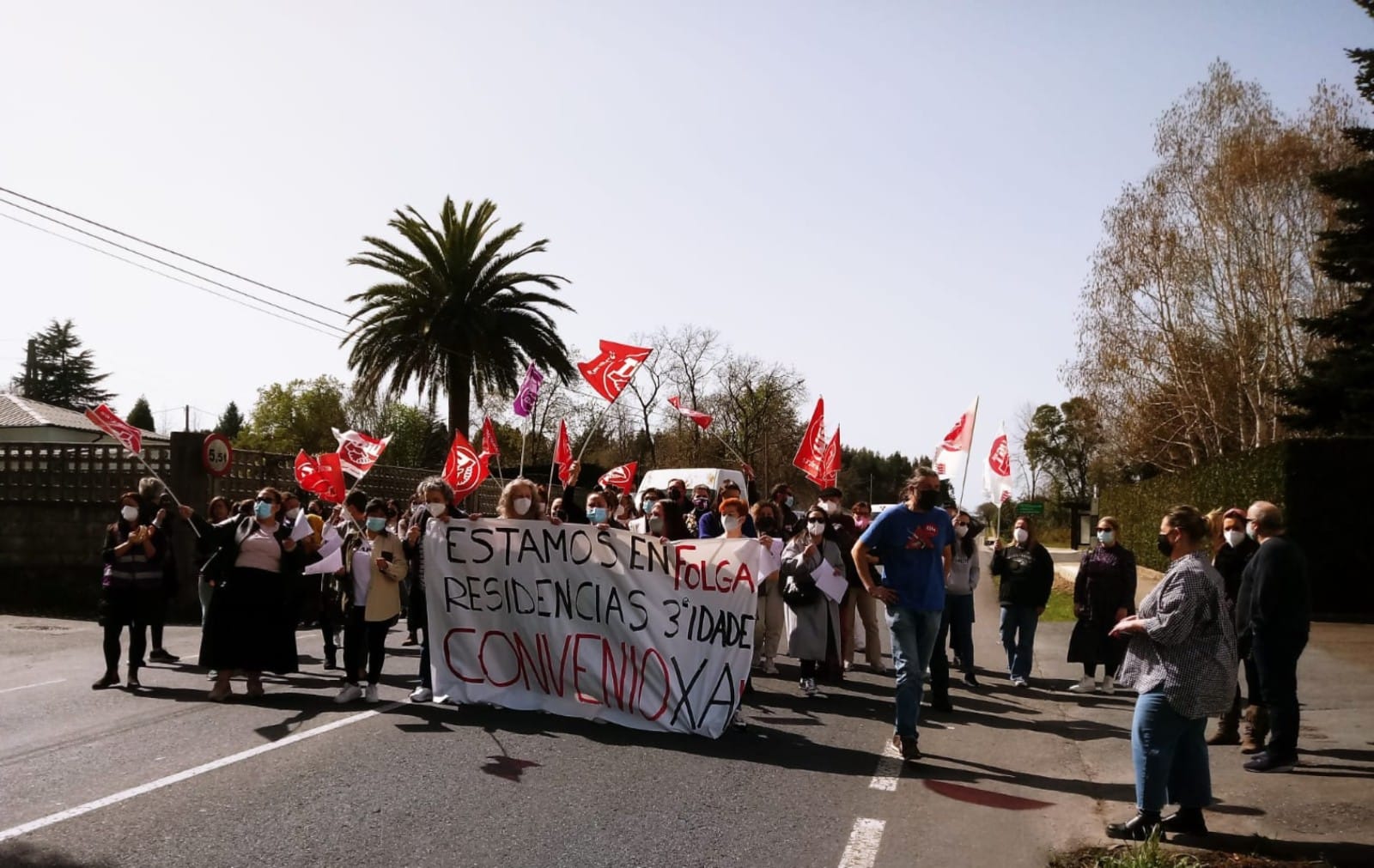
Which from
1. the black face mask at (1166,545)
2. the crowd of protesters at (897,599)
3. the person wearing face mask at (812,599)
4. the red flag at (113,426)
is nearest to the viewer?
the crowd of protesters at (897,599)

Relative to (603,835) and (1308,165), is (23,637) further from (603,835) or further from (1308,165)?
(1308,165)

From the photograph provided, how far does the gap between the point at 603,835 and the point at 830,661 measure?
6020 mm

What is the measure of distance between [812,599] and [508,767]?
4.58m

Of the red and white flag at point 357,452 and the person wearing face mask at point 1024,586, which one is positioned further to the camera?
the red and white flag at point 357,452

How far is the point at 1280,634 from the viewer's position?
787 centimetres

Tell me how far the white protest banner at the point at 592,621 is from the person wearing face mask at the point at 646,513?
1.80m

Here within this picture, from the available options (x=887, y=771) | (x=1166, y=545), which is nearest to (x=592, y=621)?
(x=887, y=771)

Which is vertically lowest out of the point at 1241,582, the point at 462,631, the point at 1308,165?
the point at 462,631

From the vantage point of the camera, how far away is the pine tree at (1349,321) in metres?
26.4

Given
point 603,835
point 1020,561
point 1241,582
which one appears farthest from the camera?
point 1020,561

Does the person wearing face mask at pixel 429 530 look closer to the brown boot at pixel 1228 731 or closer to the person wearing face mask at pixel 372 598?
the person wearing face mask at pixel 372 598

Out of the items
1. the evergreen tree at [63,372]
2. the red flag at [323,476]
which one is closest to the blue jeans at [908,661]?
the red flag at [323,476]

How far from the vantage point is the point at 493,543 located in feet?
32.7

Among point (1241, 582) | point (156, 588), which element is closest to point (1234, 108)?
point (1241, 582)
